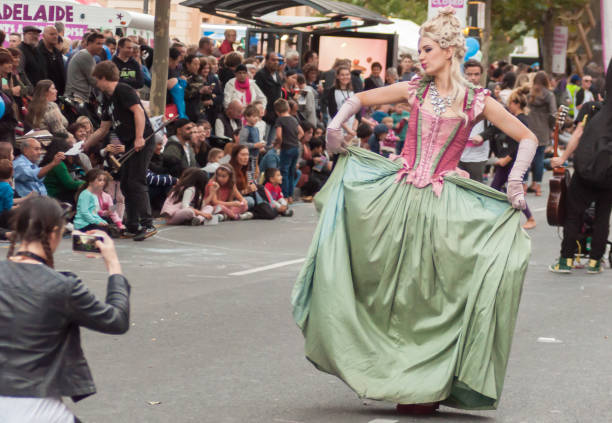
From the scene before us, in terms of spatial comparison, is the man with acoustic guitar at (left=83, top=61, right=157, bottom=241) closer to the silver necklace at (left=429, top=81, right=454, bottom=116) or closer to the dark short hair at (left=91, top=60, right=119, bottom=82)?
the dark short hair at (left=91, top=60, right=119, bottom=82)

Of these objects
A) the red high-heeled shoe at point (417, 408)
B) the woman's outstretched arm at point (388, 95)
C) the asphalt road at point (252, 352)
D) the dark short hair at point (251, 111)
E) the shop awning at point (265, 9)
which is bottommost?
the asphalt road at point (252, 352)

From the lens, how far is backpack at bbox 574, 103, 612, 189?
36.2 feet

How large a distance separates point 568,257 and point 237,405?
605cm

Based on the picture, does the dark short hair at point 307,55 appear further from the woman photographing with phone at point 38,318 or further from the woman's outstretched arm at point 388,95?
the woman photographing with phone at point 38,318

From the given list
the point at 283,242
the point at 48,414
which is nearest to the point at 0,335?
the point at 48,414

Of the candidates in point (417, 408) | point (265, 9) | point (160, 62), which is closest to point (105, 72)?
point (160, 62)

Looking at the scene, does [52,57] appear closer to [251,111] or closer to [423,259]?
[251,111]

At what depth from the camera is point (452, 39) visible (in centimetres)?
652

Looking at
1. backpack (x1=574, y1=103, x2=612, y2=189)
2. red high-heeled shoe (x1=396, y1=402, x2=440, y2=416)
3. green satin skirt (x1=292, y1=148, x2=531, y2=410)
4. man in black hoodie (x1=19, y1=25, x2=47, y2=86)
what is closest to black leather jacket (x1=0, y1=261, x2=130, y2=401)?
green satin skirt (x1=292, y1=148, x2=531, y2=410)

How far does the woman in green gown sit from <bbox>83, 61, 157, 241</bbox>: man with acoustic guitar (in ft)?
21.7

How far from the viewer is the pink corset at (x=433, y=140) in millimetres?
6508

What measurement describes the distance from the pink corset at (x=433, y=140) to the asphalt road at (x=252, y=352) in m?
1.22

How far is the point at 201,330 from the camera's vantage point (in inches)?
330

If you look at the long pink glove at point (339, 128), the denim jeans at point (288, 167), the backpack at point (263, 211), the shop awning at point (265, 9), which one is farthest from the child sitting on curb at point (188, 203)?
the long pink glove at point (339, 128)
